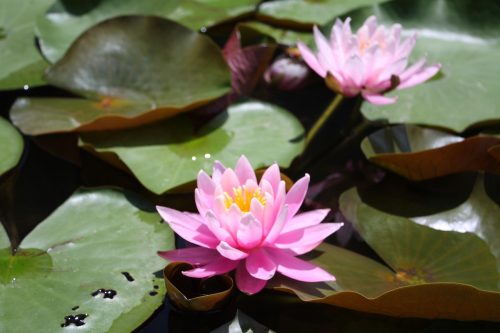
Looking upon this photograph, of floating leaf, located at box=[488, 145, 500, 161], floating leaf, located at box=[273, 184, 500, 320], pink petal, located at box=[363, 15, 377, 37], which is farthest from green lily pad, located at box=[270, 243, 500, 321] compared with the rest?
pink petal, located at box=[363, 15, 377, 37]

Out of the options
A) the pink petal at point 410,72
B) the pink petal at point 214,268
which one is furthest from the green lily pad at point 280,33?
the pink petal at point 214,268

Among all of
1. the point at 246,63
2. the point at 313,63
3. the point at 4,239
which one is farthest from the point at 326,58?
the point at 4,239

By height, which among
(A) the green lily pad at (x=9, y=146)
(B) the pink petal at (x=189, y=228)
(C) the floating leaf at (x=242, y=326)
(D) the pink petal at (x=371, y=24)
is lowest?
(C) the floating leaf at (x=242, y=326)

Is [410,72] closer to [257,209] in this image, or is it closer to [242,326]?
[257,209]

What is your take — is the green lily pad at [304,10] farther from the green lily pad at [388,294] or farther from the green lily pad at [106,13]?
the green lily pad at [388,294]

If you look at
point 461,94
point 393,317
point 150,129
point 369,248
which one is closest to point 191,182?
point 150,129

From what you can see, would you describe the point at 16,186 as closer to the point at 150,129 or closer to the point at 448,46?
the point at 150,129
